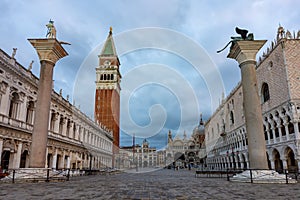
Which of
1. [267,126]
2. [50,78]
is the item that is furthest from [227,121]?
[50,78]

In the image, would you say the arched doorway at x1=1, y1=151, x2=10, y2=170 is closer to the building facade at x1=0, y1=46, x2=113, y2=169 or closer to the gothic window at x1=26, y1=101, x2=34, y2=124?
the building facade at x1=0, y1=46, x2=113, y2=169

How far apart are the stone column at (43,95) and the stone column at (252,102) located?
11.9m

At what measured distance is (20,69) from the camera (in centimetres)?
2230

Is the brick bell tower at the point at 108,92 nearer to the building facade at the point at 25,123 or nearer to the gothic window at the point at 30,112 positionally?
the building facade at the point at 25,123

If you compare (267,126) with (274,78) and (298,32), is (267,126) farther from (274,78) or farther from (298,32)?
(298,32)

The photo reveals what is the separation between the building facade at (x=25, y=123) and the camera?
20.1 m

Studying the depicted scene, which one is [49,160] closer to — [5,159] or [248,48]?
[5,159]

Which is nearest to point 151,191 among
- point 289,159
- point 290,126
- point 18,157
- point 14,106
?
point 18,157

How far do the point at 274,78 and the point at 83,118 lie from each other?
3125 cm

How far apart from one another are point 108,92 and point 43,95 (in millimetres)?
60052

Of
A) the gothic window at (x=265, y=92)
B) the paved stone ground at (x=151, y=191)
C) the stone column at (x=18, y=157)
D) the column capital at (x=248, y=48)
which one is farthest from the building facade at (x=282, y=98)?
the stone column at (x=18, y=157)

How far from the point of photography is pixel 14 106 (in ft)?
73.4

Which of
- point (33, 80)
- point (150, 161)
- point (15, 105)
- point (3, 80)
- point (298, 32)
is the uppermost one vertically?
point (298, 32)

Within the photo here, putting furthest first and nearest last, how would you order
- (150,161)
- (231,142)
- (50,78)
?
(150,161) → (231,142) → (50,78)
